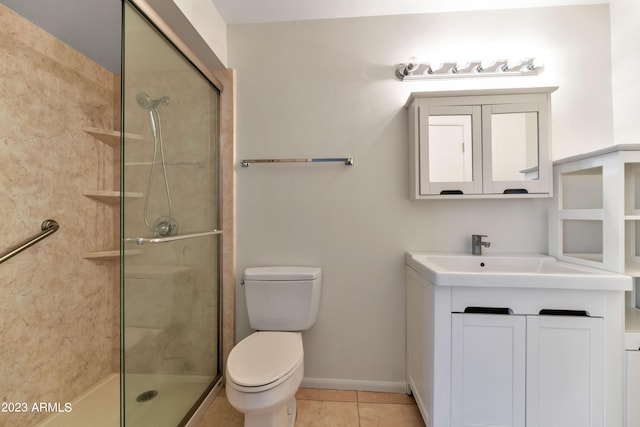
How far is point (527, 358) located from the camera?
45.6 inches

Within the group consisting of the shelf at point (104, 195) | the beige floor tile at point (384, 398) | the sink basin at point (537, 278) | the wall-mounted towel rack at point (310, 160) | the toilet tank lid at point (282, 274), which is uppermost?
the wall-mounted towel rack at point (310, 160)

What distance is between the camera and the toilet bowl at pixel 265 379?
108cm

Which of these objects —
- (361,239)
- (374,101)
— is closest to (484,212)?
(361,239)

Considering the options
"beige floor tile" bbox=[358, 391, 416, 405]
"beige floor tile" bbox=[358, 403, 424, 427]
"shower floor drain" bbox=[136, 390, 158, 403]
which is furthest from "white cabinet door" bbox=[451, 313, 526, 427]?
"shower floor drain" bbox=[136, 390, 158, 403]

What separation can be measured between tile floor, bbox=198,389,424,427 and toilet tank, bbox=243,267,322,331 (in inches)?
18.0

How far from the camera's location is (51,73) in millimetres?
1492

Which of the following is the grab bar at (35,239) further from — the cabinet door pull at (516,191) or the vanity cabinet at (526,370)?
the cabinet door pull at (516,191)

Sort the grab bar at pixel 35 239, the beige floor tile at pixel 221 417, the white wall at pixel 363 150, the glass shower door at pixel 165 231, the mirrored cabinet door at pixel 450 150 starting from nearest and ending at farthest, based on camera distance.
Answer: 1. the glass shower door at pixel 165 231
2. the grab bar at pixel 35 239
3. the beige floor tile at pixel 221 417
4. the mirrored cabinet door at pixel 450 150
5. the white wall at pixel 363 150

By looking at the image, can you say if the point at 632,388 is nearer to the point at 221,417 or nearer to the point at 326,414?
the point at 326,414

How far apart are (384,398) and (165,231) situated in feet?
5.12

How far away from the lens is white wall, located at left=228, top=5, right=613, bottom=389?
1.67 m

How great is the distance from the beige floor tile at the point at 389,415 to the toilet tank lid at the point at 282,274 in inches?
31.4

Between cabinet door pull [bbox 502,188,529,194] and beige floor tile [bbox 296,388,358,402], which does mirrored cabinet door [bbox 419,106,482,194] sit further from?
beige floor tile [bbox 296,388,358,402]

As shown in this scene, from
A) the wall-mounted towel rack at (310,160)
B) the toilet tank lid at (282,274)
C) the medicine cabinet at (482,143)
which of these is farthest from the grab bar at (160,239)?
the medicine cabinet at (482,143)
